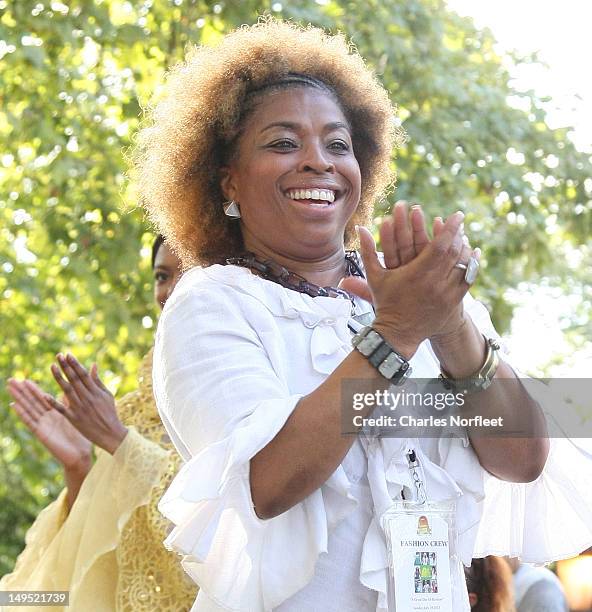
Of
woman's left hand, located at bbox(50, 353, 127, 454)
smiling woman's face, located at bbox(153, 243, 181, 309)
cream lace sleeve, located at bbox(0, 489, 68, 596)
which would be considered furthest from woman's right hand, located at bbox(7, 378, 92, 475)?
smiling woman's face, located at bbox(153, 243, 181, 309)

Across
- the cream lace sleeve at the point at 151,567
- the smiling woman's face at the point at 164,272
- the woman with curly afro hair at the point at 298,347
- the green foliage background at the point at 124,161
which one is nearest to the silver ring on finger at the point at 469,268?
the woman with curly afro hair at the point at 298,347

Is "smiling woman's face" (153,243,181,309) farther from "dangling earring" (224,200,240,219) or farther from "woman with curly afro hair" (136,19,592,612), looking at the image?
"dangling earring" (224,200,240,219)

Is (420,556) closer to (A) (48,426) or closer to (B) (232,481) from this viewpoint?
(B) (232,481)

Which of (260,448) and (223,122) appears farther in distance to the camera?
(223,122)

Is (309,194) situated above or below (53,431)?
below

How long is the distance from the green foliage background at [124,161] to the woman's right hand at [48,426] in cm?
194

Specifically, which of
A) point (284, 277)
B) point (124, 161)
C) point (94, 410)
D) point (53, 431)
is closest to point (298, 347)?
point (284, 277)

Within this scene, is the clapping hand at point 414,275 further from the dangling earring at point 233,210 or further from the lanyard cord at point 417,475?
the dangling earring at point 233,210

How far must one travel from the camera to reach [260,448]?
1.82m

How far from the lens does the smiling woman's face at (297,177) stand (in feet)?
7.46

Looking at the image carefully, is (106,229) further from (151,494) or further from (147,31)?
(151,494)

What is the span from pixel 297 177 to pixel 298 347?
386 millimetres

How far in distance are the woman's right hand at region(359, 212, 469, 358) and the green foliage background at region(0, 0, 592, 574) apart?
13.2 feet

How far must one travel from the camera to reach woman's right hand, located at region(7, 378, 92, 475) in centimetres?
404
